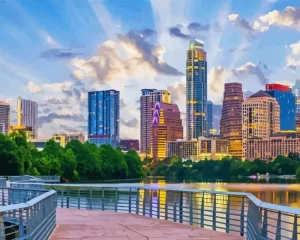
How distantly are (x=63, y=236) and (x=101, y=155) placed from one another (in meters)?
125

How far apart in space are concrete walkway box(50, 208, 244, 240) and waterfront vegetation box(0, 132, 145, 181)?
68009 mm

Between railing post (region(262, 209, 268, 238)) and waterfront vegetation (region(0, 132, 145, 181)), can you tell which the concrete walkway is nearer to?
railing post (region(262, 209, 268, 238))

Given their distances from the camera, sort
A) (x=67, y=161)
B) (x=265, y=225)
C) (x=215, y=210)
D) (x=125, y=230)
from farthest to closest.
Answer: (x=67, y=161) < (x=215, y=210) < (x=125, y=230) < (x=265, y=225)

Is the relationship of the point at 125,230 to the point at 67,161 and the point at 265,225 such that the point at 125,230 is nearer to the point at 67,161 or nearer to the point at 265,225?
the point at 265,225

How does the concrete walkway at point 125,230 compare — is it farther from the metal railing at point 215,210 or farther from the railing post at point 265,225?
the railing post at point 265,225

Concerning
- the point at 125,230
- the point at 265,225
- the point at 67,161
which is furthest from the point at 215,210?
the point at 67,161

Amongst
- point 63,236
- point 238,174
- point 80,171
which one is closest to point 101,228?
point 63,236

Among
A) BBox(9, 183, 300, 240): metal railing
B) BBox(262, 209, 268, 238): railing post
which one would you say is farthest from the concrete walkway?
BBox(262, 209, 268, 238): railing post

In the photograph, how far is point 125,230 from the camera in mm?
17031

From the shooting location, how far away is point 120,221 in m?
20.0

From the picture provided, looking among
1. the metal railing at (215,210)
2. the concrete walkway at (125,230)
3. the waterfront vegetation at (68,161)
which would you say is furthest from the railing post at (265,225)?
the waterfront vegetation at (68,161)

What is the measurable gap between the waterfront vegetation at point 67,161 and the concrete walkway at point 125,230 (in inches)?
2678

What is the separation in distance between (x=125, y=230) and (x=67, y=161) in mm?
97502

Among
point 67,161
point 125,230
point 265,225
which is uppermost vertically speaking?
point 265,225
